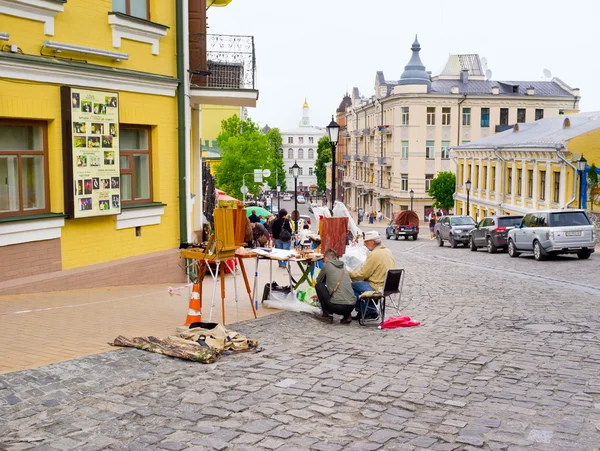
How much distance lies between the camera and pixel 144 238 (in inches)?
549

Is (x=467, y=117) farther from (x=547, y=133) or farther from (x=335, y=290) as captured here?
(x=335, y=290)

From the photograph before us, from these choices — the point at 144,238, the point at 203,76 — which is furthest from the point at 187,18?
the point at 144,238

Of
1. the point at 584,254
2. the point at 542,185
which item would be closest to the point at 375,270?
the point at 584,254

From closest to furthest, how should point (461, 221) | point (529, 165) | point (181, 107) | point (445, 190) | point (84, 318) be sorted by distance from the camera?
point (84, 318)
point (181, 107)
point (461, 221)
point (529, 165)
point (445, 190)

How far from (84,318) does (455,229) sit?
27.4 meters

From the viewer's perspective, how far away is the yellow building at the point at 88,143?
11062 mm

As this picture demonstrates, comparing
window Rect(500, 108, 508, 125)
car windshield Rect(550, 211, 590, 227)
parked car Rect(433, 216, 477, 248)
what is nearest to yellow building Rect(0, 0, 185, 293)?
car windshield Rect(550, 211, 590, 227)

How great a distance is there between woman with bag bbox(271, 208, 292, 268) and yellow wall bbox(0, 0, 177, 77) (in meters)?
5.97

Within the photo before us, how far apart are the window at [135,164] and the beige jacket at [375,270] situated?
4765 mm

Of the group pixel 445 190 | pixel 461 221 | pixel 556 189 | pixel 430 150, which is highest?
pixel 430 150

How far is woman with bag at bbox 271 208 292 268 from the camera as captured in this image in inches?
745

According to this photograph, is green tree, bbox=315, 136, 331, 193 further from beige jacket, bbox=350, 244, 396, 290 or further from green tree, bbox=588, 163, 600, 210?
beige jacket, bbox=350, 244, 396, 290

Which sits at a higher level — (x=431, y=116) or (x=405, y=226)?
(x=431, y=116)

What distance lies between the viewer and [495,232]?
95.6 feet
